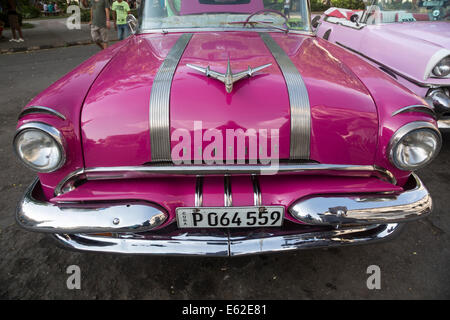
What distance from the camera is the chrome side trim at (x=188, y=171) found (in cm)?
157

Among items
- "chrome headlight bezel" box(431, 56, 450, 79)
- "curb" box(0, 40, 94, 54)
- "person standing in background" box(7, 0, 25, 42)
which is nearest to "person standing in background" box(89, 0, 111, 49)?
"curb" box(0, 40, 94, 54)

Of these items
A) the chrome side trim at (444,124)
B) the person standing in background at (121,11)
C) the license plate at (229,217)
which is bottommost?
the license plate at (229,217)

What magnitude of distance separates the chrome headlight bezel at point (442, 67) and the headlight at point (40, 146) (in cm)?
326

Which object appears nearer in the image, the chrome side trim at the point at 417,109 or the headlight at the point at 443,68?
the chrome side trim at the point at 417,109

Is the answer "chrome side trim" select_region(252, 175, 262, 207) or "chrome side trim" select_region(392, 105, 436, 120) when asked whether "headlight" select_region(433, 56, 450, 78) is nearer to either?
"chrome side trim" select_region(392, 105, 436, 120)

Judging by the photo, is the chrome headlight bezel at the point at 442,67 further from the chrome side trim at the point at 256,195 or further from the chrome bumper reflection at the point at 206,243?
the chrome side trim at the point at 256,195

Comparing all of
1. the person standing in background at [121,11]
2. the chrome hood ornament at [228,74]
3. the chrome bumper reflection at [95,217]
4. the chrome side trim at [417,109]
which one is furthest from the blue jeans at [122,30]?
the chrome side trim at [417,109]

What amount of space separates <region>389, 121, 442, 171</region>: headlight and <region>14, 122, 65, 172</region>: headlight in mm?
1607

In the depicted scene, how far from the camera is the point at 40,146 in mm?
1543

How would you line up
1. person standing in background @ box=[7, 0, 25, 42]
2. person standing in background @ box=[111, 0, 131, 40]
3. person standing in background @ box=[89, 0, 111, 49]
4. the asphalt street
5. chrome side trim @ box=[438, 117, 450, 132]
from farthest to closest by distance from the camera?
person standing in background @ box=[7, 0, 25, 42], person standing in background @ box=[111, 0, 131, 40], person standing in background @ box=[89, 0, 111, 49], chrome side trim @ box=[438, 117, 450, 132], the asphalt street

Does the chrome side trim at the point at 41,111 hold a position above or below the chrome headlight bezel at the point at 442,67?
below

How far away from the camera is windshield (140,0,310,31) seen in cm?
254

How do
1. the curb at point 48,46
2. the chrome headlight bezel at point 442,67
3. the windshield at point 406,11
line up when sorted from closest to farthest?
1. the chrome headlight bezel at point 442,67
2. the windshield at point 406,11
3. the curb at point 48,46

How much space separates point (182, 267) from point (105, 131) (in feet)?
3.39
